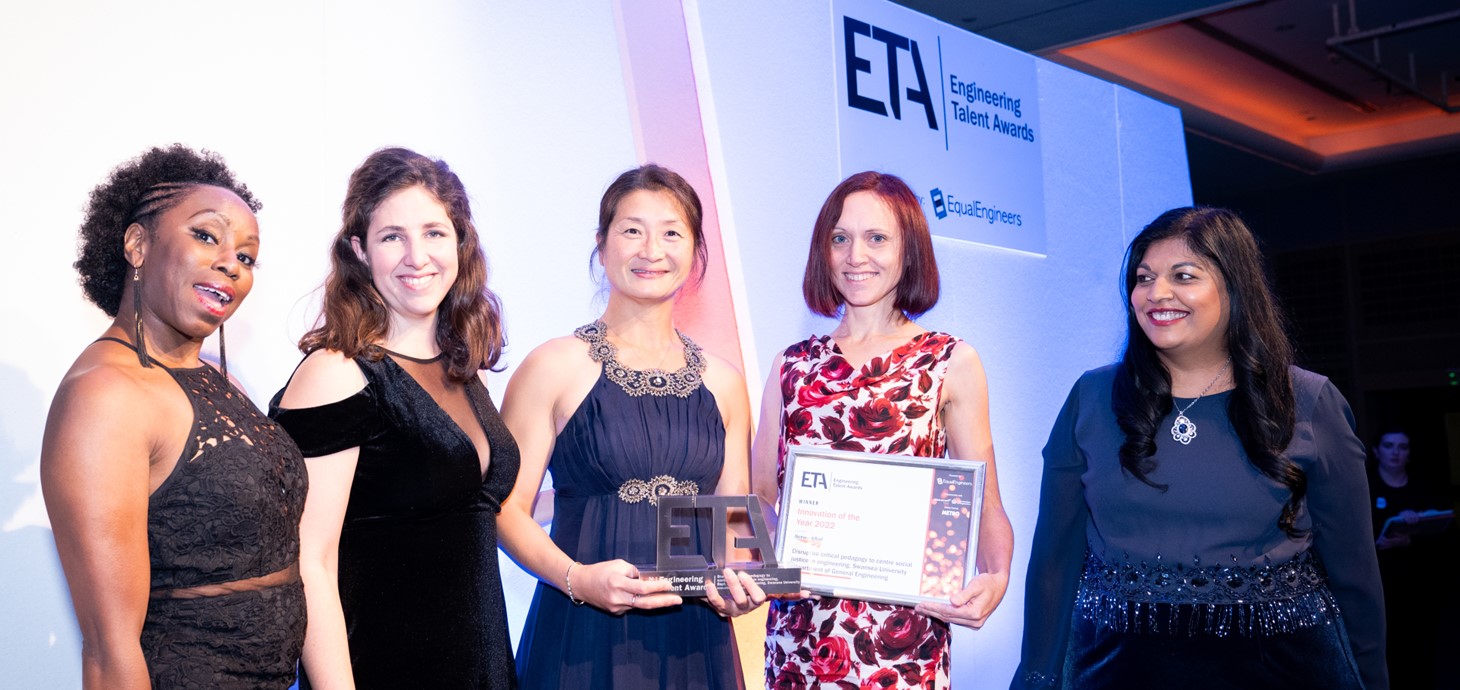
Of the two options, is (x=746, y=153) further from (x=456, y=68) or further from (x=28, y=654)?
(x=28, y=654)

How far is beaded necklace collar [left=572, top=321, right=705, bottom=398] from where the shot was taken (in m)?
2.78

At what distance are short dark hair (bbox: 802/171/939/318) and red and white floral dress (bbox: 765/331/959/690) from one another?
0.35 feet

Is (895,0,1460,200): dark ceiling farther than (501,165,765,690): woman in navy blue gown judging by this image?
Yes

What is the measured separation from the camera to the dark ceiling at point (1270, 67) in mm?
8109

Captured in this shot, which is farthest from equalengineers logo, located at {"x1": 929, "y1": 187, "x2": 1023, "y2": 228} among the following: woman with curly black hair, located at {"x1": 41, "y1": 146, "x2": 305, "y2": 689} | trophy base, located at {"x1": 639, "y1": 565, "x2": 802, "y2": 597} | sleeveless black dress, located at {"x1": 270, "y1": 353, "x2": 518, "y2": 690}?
woman with curly black hair, located at {"x1": 41, "y1": 146, "x2": 305, "y2": 689}

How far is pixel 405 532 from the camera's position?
7.63ft

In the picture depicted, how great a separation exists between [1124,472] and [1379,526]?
5.63 metres

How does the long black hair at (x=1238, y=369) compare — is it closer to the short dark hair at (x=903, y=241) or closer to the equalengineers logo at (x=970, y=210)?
the short dark hair at (x=903, y=241)

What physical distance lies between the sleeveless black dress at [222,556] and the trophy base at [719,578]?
72 centimetres

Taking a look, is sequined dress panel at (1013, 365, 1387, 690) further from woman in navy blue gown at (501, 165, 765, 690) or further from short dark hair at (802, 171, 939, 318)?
woman in navy blue gown at (501, 165, 765, 690)

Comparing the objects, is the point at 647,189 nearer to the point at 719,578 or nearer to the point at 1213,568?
the point at 719,578

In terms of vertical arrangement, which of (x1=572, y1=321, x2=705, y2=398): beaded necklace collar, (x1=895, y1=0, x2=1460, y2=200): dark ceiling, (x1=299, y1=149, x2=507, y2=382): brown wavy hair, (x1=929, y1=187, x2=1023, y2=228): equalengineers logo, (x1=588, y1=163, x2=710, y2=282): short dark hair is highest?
(x1=895, y1=0, x2=1460, y2=200): dark ceiling

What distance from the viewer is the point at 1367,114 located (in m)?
12.0

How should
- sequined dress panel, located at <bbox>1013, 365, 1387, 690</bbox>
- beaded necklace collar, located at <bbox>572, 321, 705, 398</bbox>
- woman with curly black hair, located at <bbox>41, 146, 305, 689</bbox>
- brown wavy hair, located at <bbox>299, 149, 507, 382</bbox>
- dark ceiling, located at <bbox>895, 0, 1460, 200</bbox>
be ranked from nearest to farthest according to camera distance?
1. woman with curly black hair, located at <bbox>41, 146, 305, 689</bbox>
2. brown wavy hair, located at <bbox>299, 149, 507, 382</bbox>
3. sequined dress panel, located at <bbox>1013, 365, 1387, 690</bbox>
4. beaded necklace collar, located at <bbox>572, 321, 705, 398</bbox>
5. dark ceiling, located at <bbox>895, 0, 1460, 200</bbox>
